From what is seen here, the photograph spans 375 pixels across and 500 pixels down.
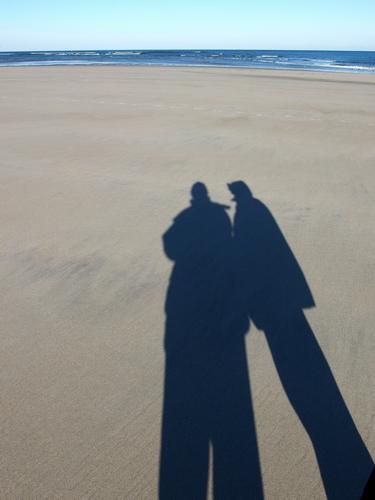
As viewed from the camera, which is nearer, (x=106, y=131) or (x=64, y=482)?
(x=64, y=482)

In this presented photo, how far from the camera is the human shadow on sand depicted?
217 centimetres

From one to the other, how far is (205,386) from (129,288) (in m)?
1.43

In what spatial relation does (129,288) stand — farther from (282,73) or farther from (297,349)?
(282,73)

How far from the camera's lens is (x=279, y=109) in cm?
1330

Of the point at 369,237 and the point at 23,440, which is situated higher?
the point at 369,237

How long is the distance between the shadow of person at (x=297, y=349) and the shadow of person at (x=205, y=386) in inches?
8.7

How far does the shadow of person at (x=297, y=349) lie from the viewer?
220 cm

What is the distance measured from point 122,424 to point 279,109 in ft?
42.3

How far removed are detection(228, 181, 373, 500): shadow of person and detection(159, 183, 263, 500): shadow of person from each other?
22 cm

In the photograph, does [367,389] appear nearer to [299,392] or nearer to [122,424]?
[299,392]

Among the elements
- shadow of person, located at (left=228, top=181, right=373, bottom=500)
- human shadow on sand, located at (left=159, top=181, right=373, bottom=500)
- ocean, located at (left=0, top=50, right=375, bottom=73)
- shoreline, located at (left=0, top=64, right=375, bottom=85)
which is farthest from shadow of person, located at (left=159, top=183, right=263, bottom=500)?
ocean, located at (left=0, top=50, right=375, bottom=73)

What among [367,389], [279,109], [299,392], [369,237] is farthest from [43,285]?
[279,109]

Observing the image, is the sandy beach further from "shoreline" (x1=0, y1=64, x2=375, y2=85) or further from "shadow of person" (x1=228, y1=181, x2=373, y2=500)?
"shoreline" (x1=0, y1=64, x2=375, y2=85)

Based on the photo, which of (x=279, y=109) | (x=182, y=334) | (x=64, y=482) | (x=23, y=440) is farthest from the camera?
(x=279, y=109)
